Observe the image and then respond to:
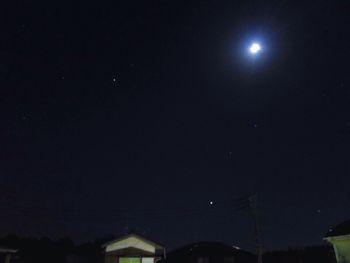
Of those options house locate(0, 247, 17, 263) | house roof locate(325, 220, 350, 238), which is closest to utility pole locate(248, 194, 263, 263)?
house roof locate(325, 220, 350, 238)

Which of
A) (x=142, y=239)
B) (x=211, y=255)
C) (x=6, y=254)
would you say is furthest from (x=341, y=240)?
(x=6, y=254)

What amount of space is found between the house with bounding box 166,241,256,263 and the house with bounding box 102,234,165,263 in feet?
5.13

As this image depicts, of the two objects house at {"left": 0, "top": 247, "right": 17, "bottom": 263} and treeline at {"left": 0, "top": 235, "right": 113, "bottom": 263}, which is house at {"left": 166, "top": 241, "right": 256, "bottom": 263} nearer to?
treeline at {"left": 0, "top": 235, "right": 113, "bottom": 263}

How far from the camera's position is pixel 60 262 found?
3009 cm

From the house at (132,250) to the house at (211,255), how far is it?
1565 mm

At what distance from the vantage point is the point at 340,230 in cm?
2316

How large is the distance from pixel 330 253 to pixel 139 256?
59.8 ft

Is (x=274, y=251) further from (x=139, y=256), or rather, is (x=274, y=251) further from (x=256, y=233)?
(x=139, y=256)

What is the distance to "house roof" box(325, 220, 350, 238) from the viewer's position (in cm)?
2245

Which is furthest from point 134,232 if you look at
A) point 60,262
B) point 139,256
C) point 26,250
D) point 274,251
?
point 274,251

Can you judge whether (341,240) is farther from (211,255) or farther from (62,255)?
(62,255)

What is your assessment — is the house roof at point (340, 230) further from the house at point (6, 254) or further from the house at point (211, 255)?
the house at point (6, 254)

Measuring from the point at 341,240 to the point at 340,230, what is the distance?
753 mm

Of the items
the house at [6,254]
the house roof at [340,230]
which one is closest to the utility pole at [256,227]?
the house roof at [340,230]
